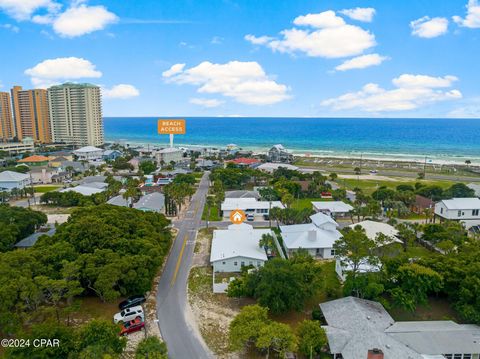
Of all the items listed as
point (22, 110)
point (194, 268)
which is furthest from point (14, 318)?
point (22, 110)

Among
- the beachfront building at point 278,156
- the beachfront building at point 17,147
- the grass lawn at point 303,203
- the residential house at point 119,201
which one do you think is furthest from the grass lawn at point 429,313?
the beachfront building at point 17,147

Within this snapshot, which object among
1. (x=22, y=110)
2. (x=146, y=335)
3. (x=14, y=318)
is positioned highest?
(x=22, y=110)

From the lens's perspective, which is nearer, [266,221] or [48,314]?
[48,314]

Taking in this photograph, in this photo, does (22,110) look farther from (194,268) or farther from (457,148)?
(457,148)

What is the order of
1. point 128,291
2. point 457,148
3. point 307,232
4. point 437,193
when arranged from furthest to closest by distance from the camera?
point 457,148 → point 437,193 → point 307,232 → point 128,291

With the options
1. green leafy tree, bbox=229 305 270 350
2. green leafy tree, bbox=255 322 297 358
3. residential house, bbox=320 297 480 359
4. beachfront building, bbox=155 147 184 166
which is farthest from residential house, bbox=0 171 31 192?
residential house, bbox=320 297 480 359

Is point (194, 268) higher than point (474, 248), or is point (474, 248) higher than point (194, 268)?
point (474, 248)

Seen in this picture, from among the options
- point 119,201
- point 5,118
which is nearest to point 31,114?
point 5,118
